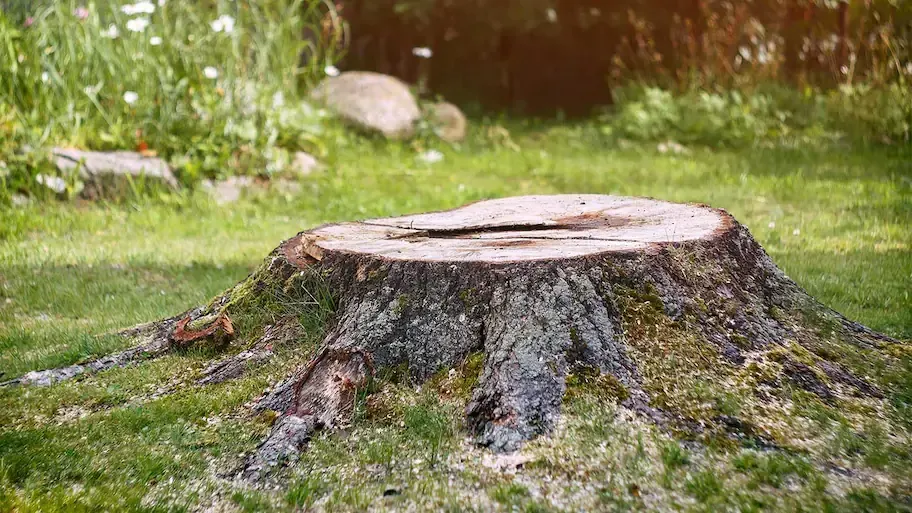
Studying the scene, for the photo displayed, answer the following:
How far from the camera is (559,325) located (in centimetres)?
296

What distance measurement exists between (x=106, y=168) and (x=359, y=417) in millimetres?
5054

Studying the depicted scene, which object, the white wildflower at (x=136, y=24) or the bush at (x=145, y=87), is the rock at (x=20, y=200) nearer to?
the bush at (x=145, y=87)

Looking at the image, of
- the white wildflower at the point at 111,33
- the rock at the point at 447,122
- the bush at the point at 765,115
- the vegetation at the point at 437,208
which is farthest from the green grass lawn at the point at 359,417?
the rock at the point at 447,122

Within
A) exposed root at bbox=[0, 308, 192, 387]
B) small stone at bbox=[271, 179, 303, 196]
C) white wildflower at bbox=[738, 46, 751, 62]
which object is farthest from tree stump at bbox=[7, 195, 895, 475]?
white wildflower at bbox=[738, 46, 751, 62]

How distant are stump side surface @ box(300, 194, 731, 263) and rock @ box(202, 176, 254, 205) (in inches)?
156

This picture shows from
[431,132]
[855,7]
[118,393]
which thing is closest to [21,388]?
[118,393]

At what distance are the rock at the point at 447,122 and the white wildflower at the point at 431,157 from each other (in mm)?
687

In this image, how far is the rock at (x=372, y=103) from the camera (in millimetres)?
10484

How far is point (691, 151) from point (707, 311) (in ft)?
23.4

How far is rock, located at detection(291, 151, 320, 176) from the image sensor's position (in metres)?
8.54

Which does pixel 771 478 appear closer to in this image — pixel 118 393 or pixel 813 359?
pixel 813 359

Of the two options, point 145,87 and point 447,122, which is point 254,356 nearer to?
point 145,87

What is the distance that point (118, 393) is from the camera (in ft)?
11.3

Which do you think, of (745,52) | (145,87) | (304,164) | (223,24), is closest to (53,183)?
(145,87)
